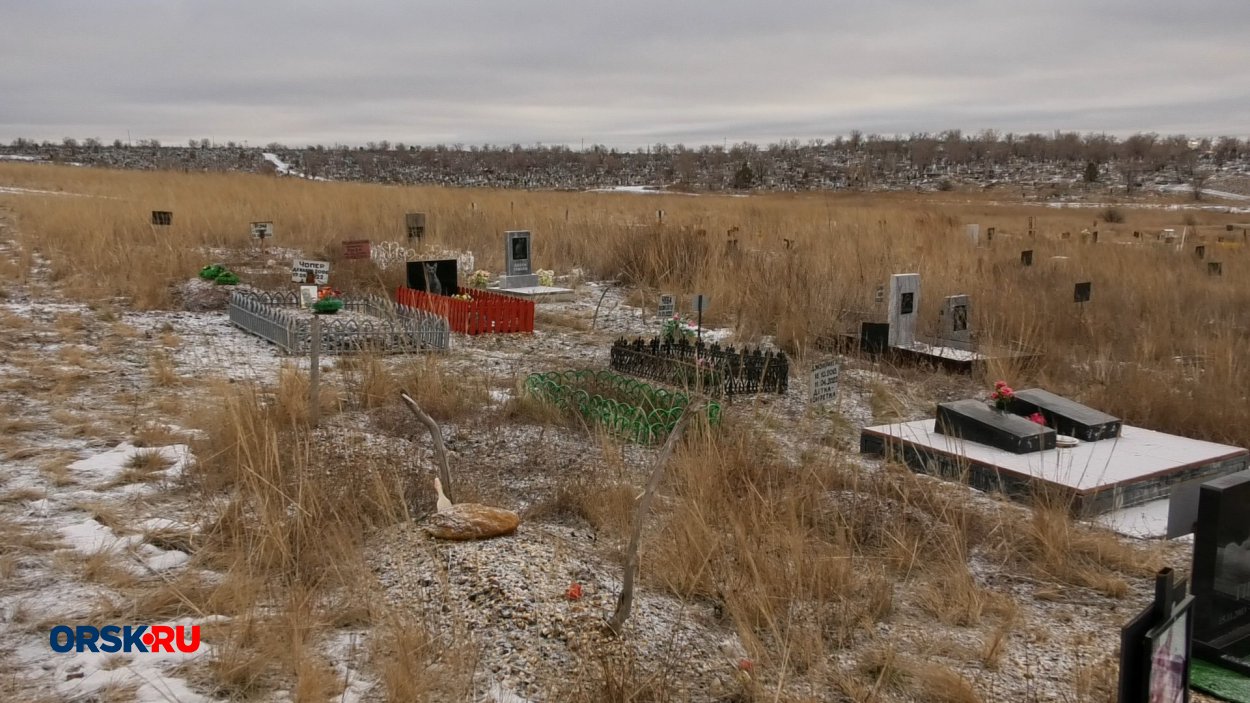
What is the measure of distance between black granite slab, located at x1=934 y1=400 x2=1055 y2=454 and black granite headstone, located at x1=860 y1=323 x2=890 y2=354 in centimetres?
290

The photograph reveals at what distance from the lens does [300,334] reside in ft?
30.2

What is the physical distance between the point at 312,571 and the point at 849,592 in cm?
223

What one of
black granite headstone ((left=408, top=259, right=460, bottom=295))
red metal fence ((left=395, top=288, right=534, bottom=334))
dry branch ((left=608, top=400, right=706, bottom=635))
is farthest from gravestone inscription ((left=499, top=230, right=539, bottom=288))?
dry branch ((left=608, top=400, right=706, bottom=635))

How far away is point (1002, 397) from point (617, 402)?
262cm

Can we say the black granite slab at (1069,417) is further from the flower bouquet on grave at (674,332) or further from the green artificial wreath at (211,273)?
the green artificial wreath at (211,273)

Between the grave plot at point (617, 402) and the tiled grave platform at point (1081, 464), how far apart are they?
4.38 ft

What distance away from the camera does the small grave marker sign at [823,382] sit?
637cm

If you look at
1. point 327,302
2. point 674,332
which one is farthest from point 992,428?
point 327,302

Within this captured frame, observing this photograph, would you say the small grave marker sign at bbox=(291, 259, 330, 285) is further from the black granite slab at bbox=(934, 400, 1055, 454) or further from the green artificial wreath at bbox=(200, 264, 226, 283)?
the green artificial wreath at bbox=(200, 264, 226, 283)

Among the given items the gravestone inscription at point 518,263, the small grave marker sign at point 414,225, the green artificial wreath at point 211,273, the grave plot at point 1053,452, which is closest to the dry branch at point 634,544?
the grave plot at point 1053,452

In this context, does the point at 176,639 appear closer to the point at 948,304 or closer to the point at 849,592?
the point at 849,592

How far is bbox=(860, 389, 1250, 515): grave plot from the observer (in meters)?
5.51

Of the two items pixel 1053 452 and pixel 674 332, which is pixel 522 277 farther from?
pixel 1053 452

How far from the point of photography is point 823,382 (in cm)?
646
